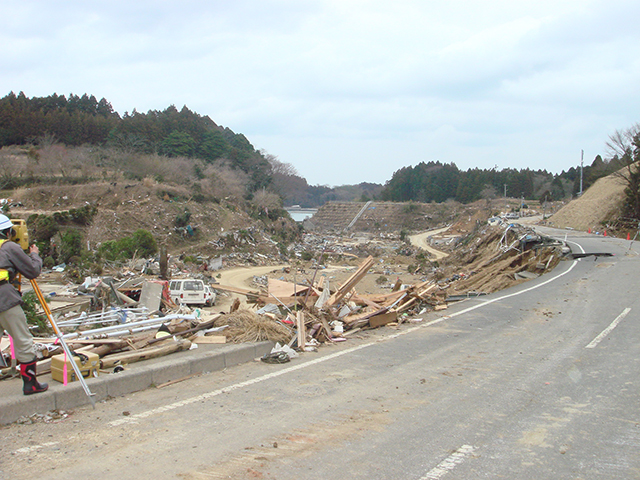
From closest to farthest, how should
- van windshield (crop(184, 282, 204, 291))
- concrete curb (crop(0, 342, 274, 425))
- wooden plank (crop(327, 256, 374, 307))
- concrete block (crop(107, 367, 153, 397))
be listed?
concrete curb (crop(0, 342, 274, 425)) < concrete block (crop(107, 367, 153, 397)) < wooden plank (crop(327, 256, 374, 307)) < van windshield (crop(184, 282, 204, 291))

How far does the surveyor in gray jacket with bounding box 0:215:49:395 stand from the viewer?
477 cm

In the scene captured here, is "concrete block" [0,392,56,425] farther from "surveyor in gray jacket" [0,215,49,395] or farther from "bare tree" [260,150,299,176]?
"bare tree" [260,150,299,176]

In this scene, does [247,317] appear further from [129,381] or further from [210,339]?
[129,381]

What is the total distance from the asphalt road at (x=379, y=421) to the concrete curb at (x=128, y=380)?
0.53ft

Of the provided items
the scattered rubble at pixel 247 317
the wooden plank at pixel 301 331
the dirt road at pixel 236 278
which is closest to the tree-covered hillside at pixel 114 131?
the dirt road at pixel 236 278

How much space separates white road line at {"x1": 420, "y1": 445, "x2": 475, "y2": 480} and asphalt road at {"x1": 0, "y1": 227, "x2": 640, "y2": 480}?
14 millimetres

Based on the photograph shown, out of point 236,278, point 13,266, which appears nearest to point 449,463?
point 13,266

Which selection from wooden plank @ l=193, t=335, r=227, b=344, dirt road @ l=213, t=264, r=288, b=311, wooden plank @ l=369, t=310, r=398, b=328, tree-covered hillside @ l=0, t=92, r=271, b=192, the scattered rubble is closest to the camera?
the scattered rubble

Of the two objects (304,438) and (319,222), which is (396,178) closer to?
(319,222)

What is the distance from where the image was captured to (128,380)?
554 centimetres

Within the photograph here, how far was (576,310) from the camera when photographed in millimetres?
10953

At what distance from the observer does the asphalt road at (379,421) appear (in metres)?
3.89

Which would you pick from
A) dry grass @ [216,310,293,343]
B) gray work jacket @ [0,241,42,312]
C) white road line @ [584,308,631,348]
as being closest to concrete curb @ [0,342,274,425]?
dry grass @ [216,310,293,343]

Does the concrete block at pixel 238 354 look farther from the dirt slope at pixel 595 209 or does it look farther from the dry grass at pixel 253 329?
the dirt slope at pixel 595 209
